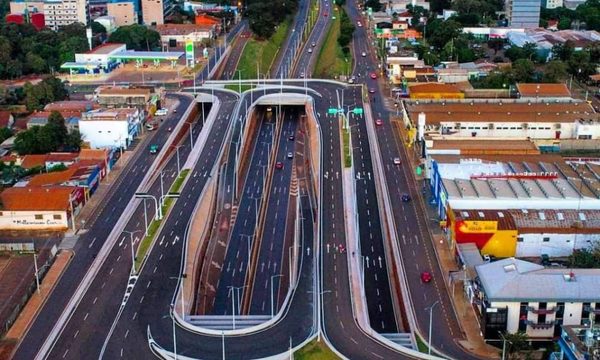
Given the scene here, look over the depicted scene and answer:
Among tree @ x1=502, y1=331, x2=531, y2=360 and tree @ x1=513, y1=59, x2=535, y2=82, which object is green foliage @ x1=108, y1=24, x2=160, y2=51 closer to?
tree @ x1=513, y1=59, x2=535, y2=82

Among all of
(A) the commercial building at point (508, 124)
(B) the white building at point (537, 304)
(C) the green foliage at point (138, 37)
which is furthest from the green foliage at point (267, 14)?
(B) the white building at point (537, 304)

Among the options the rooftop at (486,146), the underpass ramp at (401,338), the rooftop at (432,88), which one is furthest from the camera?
the rooftop at (432,88)

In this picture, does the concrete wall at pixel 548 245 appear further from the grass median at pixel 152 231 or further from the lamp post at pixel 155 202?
the lamp post at pixel 155 202

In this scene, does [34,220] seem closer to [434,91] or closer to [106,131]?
[106,131]

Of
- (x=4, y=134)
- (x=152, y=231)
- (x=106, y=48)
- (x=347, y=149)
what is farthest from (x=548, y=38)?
(x=152, y=231)

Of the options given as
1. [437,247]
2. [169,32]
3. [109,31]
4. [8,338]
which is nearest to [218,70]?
[169,32]

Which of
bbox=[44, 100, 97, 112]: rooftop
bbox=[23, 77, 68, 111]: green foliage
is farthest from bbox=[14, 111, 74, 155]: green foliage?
bbox=[23, 77, 68, 111]: green foliage
